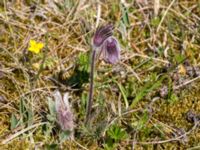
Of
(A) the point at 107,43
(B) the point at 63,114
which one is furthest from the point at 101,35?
(B) the point at 63,114

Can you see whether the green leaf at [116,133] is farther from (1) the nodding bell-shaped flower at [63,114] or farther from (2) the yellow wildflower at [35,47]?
(2) the yellow wildflower at [35,47]

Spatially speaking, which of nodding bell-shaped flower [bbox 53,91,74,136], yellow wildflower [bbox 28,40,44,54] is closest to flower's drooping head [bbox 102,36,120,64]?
nodding bell-shaped flower [bbox 53,91,74,136]

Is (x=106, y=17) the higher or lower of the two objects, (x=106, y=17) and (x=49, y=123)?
the higher

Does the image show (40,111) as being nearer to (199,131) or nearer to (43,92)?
(43,92)

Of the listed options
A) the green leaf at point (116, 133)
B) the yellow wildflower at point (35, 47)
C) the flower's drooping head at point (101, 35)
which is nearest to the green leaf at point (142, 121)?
the green leaf at point (116, 133)

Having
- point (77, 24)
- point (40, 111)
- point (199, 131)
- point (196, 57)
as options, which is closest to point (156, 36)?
point (196, 57)

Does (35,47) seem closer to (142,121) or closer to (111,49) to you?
(111,49)
